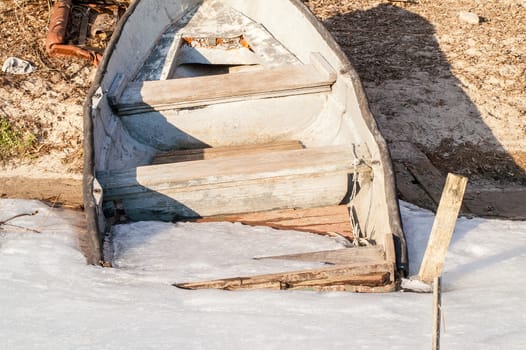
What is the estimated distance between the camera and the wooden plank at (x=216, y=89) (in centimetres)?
527

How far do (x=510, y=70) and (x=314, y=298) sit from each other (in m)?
5.51

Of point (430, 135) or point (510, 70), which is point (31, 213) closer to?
point (430, 135)

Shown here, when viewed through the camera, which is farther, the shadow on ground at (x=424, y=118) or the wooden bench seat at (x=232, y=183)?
the shadow on ground at (x=424, y=118)

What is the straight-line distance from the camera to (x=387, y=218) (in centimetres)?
379

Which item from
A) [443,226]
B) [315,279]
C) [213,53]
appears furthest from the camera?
[213,53]

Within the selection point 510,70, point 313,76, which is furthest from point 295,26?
point 510,70

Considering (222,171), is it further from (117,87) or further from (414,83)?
(414,83)

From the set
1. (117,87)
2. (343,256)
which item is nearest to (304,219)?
(343,256)

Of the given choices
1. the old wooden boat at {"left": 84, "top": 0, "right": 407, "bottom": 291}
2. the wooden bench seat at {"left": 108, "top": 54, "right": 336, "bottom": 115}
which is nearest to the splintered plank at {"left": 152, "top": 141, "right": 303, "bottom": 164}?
the old wooden boat at {"left": 84, "top": 0, "right": 407, "bottom": 291}

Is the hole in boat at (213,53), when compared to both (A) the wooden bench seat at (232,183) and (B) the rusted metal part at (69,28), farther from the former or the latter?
(A) the wooden bench seat at (232,183)

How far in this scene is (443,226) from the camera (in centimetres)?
331

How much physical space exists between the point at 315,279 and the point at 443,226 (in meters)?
0.75

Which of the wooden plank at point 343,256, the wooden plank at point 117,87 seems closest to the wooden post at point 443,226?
the wooden plank at point 343,256

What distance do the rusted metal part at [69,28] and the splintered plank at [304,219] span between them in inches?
161
